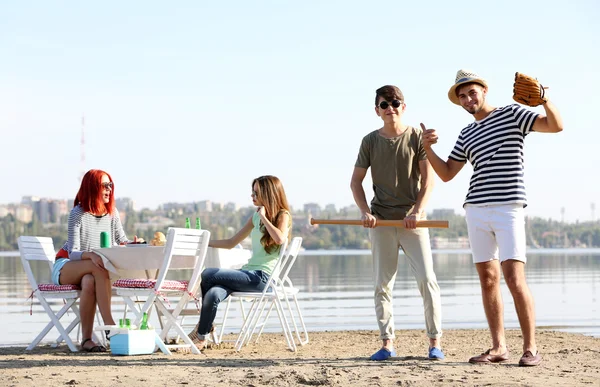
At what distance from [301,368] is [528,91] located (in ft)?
7.29

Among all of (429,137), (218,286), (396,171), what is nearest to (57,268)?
(218,286)

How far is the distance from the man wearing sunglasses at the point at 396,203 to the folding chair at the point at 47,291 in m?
2.63

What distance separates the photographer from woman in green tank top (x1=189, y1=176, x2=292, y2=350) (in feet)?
25.3

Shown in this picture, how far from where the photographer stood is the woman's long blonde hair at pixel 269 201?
789 cm

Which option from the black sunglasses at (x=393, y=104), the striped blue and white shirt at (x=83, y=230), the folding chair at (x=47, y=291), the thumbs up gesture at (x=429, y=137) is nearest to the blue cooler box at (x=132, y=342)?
the folding chair at (x=47, y=291)

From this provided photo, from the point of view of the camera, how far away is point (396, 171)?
270 inches

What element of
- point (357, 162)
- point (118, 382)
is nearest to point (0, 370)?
point (118, 382)

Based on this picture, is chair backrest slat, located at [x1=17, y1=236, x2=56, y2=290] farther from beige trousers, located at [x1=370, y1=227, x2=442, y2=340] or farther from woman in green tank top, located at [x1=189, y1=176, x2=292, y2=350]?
beige trousers, located at [x1=370, y1=227, x2=442, y2=340]

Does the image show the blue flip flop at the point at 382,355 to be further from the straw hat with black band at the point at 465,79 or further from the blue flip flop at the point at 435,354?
the straw hat with black band at the point at 465,79

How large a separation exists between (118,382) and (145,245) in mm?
2141

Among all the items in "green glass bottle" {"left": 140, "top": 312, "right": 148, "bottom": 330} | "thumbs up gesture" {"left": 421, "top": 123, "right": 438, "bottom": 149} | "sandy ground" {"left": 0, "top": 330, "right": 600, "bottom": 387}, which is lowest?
"sandy ground" {"left": 0, "top": 330, "right": 600, "bottom": 387}

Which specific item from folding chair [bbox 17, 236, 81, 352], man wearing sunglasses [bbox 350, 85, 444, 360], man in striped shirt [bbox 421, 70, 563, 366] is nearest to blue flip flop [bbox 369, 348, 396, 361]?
man wearing sunglasses [bbox 350, 85, 444, 360]

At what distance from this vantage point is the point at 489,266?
20.7 feet

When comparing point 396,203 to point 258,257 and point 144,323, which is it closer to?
point 258,257
